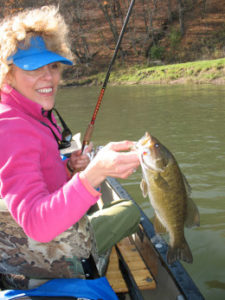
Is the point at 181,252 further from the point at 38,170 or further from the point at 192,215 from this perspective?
the point at 38,170

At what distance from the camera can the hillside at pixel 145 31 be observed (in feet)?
94.6

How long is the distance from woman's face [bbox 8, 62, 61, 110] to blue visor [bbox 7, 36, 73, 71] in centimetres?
8

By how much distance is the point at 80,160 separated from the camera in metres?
2.80

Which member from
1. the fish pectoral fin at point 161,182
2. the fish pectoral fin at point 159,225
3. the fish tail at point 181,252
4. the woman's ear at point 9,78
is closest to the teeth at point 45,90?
the woman's ear at point 9,78

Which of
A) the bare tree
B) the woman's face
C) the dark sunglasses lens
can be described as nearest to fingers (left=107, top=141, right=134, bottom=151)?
the woman's face

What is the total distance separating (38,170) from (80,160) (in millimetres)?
1160

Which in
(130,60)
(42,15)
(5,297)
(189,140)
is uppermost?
(42,15)

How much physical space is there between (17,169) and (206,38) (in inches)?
1208

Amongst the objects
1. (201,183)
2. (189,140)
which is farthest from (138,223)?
(189,140)

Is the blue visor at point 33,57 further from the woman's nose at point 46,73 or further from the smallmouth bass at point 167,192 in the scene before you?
the smallmouth bass at point 167,192

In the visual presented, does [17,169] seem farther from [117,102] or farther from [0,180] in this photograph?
[117,102]

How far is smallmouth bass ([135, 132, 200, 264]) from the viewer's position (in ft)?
6.45

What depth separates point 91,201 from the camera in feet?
5.13

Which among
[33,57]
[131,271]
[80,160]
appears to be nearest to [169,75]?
[80,160]
